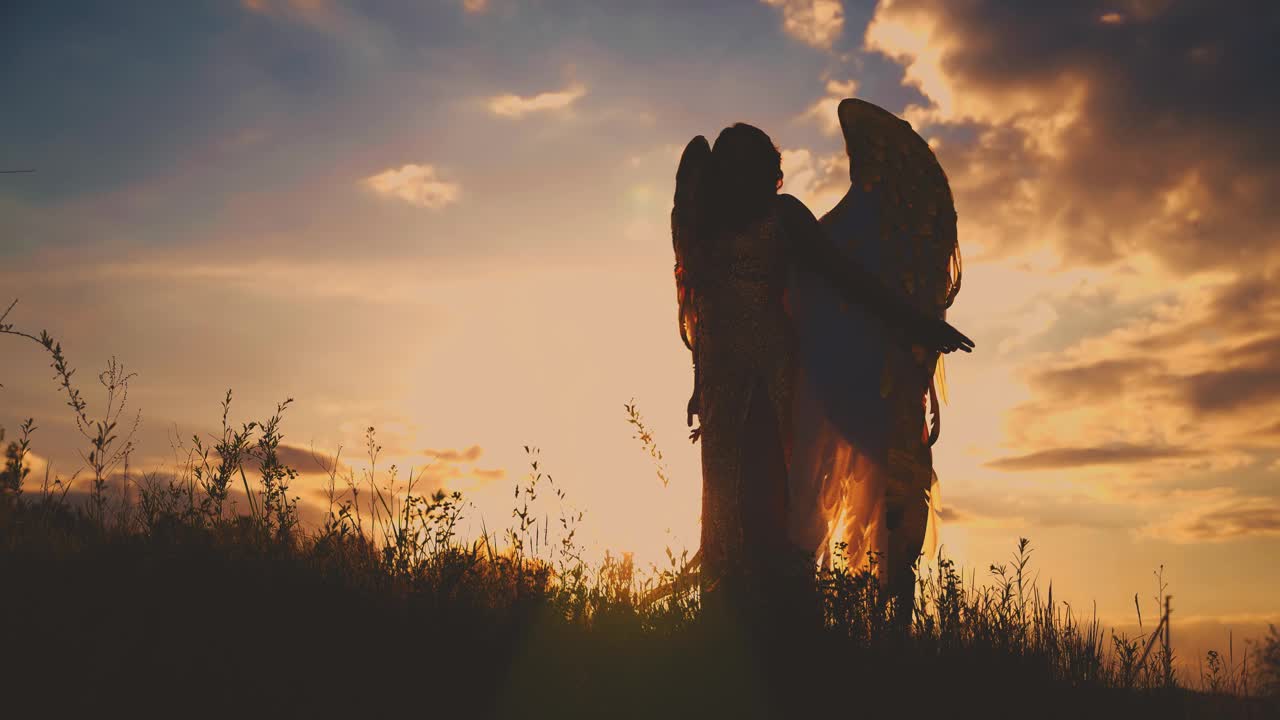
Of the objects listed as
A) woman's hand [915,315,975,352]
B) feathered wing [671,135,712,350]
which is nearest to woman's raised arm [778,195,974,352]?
woman's hand [915,315,975,352]

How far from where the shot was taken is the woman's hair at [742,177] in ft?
16.2

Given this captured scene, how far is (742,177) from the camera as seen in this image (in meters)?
4.93

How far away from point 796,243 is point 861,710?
8.12 ft

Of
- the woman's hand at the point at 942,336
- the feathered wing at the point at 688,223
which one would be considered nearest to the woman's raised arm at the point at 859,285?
the woman's hand at the point at 942,336

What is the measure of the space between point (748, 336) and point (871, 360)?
1009 mm

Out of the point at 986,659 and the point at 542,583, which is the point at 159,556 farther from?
the point at 986,659

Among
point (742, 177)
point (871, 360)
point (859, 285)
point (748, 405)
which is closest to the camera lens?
point (748, 405)

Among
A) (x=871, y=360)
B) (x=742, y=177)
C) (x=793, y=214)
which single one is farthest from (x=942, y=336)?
(x=742, y=177)

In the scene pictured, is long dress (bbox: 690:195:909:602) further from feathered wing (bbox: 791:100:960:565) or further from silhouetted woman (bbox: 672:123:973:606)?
feathered wing (bbox: 791:100:960:565)

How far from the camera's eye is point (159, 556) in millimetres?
4172

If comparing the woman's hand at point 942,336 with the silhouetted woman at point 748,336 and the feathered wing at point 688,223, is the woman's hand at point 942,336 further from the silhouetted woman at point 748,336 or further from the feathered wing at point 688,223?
the feathered wing at point 688,223

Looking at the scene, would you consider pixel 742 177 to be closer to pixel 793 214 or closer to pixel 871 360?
pixel 793 214

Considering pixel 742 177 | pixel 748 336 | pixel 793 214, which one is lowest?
pixel 748 336

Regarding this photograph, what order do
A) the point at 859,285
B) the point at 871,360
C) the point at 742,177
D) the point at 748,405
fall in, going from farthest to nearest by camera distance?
the point at 871,360 < the point at 859,285 < the point at 742,177 < the point at 748,405
